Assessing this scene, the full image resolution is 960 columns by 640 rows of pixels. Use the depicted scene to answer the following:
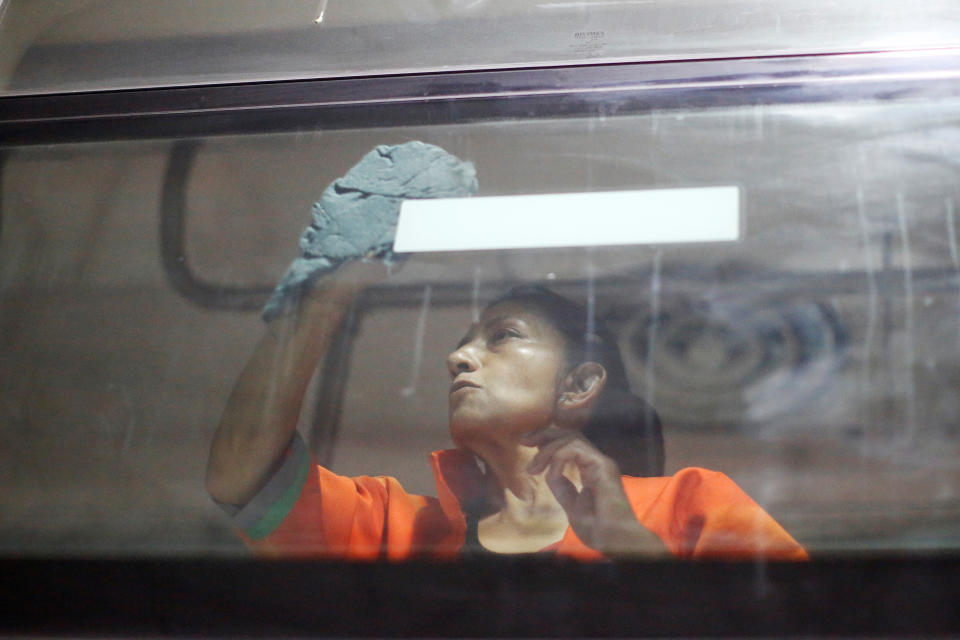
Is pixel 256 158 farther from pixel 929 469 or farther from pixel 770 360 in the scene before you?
pixel 929 469

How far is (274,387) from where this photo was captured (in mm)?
1293

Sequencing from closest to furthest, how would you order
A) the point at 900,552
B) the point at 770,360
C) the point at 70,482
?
the point at 900,552 → the point at 770,360 → the point at 70,482

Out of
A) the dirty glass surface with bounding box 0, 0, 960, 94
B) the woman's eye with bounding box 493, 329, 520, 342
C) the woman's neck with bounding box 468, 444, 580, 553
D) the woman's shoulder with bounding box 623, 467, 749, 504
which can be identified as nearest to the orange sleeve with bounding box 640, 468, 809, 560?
the woman's shoulder with bounding box 623, 467, 749, 504

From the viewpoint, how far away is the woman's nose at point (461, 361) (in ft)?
4.09

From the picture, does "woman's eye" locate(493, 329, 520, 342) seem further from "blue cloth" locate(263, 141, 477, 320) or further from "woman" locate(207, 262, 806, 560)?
"blue cloth" locate(263, 141, 477, 320)

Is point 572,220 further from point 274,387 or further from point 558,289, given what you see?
point 274,387

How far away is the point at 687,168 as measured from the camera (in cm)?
130

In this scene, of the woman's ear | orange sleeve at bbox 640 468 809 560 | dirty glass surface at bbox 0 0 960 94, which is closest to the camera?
orange sleeve at bbox 640 468 809 560

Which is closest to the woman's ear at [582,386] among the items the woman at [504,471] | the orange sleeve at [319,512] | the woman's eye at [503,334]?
the woman at [504,471]

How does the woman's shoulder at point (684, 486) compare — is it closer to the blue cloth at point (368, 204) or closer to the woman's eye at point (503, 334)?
the woman's eye at point (503, 334)

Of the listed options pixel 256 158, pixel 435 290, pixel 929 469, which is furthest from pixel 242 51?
pixel 929 469

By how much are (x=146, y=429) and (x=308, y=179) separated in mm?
487

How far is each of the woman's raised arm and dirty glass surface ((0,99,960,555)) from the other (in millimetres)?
25

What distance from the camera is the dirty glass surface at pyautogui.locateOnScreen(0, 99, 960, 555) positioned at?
44.4 inches
